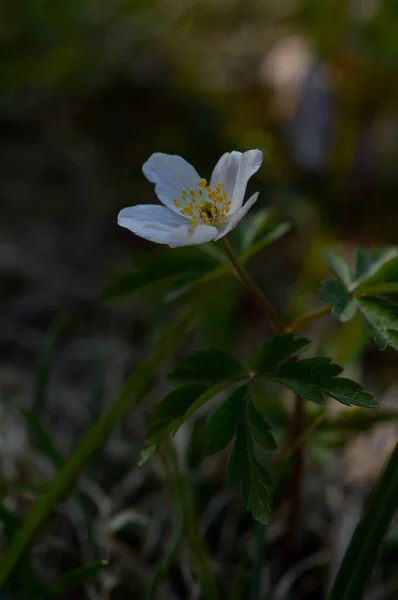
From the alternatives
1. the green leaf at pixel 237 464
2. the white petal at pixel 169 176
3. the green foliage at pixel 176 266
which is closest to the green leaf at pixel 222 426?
the green leaf at pixel 237 464

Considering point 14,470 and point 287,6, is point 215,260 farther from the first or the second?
point 287,6

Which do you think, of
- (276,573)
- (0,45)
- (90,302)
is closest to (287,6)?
(0,45)

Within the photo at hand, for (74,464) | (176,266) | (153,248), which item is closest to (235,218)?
(176,266)

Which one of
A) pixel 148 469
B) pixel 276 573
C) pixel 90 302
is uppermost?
pixel 90 302

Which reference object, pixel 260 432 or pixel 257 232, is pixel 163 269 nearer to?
pixel 257 232

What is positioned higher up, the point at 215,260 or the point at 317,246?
the point at 215,260

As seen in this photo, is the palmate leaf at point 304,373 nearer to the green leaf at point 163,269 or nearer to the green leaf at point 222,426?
the green leaf at point 222,426

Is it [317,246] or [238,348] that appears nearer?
[238,348]
